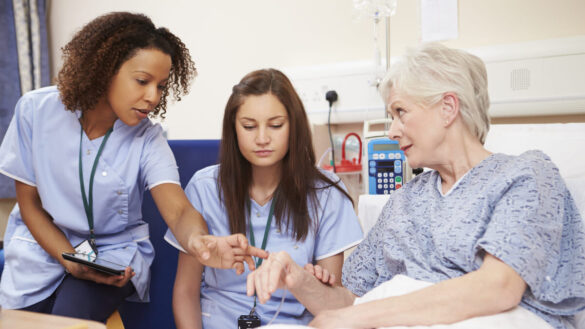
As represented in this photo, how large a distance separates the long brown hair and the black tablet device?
33 cm

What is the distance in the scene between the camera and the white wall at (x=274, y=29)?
83.7 inches

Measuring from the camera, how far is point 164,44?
4.75ft

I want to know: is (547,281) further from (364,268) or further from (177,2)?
(177,2)

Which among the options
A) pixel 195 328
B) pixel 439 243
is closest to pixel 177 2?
pixel 195 328

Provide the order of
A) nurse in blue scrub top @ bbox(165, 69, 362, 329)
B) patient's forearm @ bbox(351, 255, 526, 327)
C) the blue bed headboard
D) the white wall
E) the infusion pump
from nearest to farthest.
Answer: patient's forearm @ bbox(351, 255, 526, 327)
nurse in blue scrub top @ bbox(165, 69, 362, 329)
the blue bed headboard
the infusion pump
the white wall

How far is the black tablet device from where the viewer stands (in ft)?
4.08

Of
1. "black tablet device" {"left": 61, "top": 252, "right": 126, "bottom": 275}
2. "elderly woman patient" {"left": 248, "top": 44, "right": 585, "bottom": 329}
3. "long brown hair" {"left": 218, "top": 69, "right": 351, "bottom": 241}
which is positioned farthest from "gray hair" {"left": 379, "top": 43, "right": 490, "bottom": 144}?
"black tablet device" {"left": 61, "top": 252, "right": 126, "bottom": 275}

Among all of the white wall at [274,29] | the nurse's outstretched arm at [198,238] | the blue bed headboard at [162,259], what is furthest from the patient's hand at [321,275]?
the white wall at [274,29]

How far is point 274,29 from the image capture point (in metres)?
2.68

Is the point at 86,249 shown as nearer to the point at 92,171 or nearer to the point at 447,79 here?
the point at 92,171

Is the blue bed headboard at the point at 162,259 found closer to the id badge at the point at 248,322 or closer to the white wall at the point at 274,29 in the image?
the id badge at the point at 248,322

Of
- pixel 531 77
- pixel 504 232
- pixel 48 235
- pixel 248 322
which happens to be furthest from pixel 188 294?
pixel 531 77

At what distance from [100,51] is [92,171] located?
13.8 inches

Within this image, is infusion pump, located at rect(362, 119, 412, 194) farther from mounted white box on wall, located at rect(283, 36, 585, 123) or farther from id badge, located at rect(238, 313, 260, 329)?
id badge, located at rect(238, 313, 260, 329)
